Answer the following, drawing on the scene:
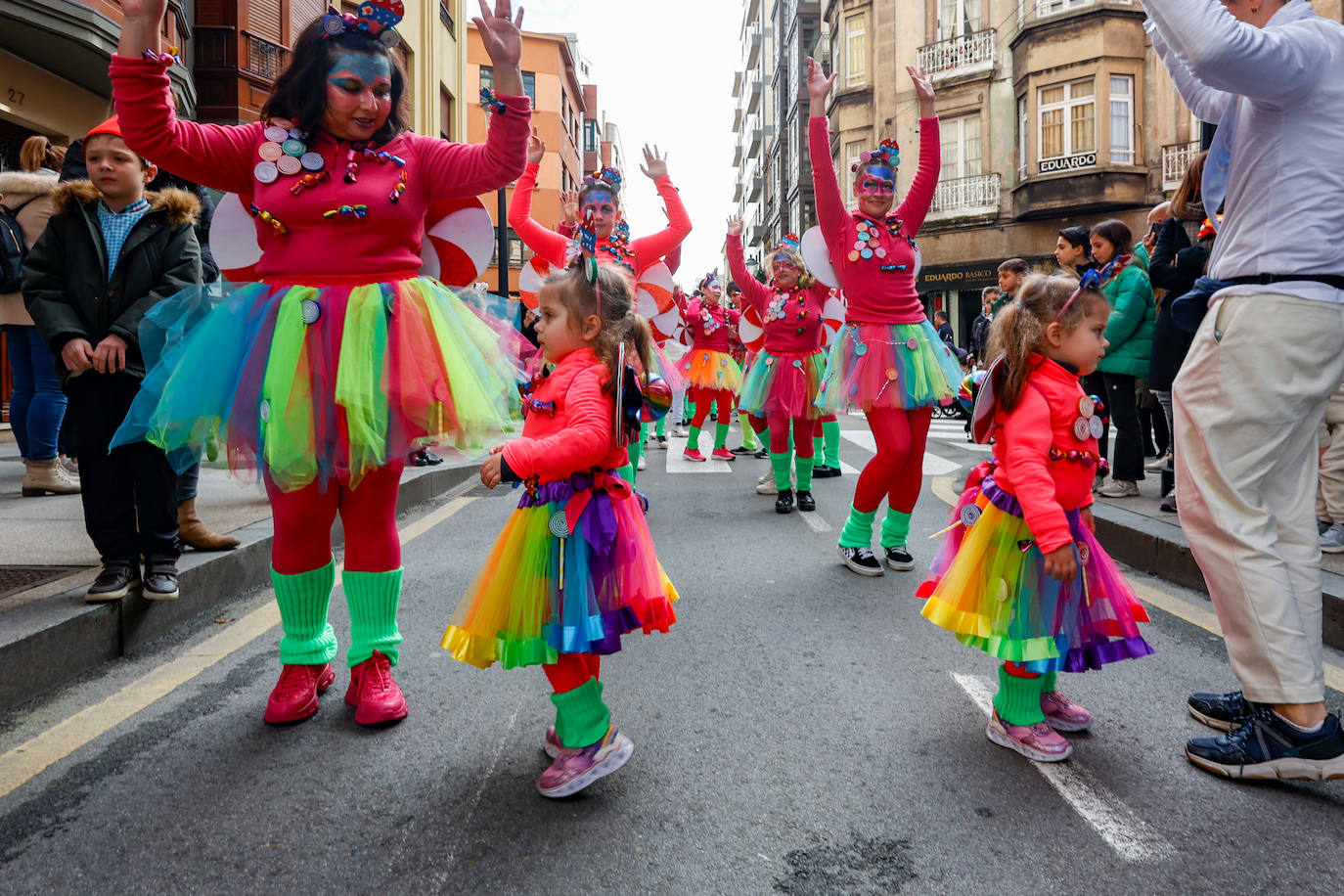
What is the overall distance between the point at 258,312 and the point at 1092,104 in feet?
85.8

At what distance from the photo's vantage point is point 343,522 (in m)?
2.86

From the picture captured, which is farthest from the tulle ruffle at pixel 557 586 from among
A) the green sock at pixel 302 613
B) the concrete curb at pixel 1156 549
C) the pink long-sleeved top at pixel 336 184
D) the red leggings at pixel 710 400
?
the red leggings at pixel 710 400

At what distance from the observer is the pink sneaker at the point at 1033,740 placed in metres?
2.54

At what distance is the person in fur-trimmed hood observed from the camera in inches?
137

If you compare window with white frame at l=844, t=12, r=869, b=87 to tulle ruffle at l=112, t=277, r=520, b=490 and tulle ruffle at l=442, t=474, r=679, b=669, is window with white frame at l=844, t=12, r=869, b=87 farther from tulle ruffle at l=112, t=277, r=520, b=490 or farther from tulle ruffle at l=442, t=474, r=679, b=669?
tulle ruffle at l=442, t=474, r=679, b=669

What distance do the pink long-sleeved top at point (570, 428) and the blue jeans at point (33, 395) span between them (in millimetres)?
5166

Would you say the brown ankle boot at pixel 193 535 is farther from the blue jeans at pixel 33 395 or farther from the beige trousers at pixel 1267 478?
the beige trousers at pixel 1267 478

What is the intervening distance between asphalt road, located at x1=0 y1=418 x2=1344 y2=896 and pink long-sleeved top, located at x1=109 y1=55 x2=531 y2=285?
141 cm

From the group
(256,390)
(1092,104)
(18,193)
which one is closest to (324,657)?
(256,390)

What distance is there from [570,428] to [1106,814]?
1.62m

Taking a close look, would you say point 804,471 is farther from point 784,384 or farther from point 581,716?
point 581,716

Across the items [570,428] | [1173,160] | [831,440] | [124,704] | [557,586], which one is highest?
[1173,160]

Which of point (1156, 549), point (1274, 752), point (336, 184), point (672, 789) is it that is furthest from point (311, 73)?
point (1156, 549)

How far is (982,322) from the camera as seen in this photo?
1012cm
